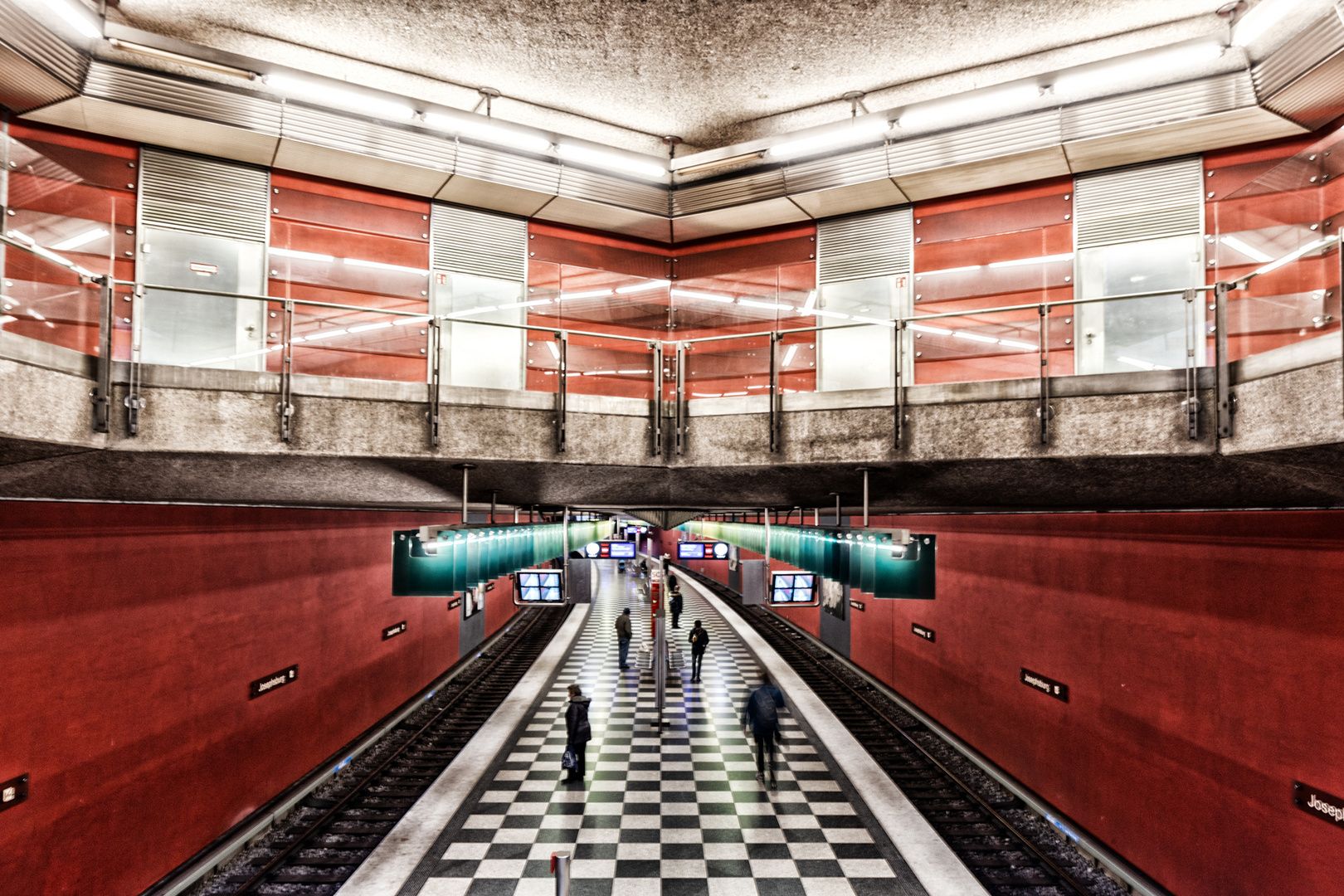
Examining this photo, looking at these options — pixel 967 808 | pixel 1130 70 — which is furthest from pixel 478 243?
pixel 967 808

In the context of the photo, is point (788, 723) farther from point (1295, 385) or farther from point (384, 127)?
point (384, 127)

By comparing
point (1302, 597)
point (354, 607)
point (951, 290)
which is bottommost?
point (354, 607)

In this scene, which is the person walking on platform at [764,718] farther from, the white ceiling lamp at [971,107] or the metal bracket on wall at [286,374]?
the white ceiling lamp at [971,107]

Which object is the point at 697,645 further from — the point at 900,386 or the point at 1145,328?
the point at 1145,328

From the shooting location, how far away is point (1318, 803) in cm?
573

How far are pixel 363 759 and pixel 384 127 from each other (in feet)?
32.0

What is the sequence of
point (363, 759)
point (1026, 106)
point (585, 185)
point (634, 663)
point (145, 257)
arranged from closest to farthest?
1. point (145, 257)
2. point (1026, 106)
3. point (585, 185)
4. point (363, 759)
5. point (634, 663)

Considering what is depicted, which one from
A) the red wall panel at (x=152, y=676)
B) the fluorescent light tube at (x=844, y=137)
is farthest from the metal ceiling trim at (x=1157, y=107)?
the red wall panel at (x=152, y=676)

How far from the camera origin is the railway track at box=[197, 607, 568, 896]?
25.8 ft

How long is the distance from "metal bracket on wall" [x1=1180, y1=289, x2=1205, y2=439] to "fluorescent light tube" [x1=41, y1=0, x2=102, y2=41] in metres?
10.5

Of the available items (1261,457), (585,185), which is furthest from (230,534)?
(1261,457)

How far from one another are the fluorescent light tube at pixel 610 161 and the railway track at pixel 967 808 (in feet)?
31.4

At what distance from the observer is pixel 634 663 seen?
19.0 m

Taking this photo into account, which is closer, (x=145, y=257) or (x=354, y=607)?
(x=145, y=257)
